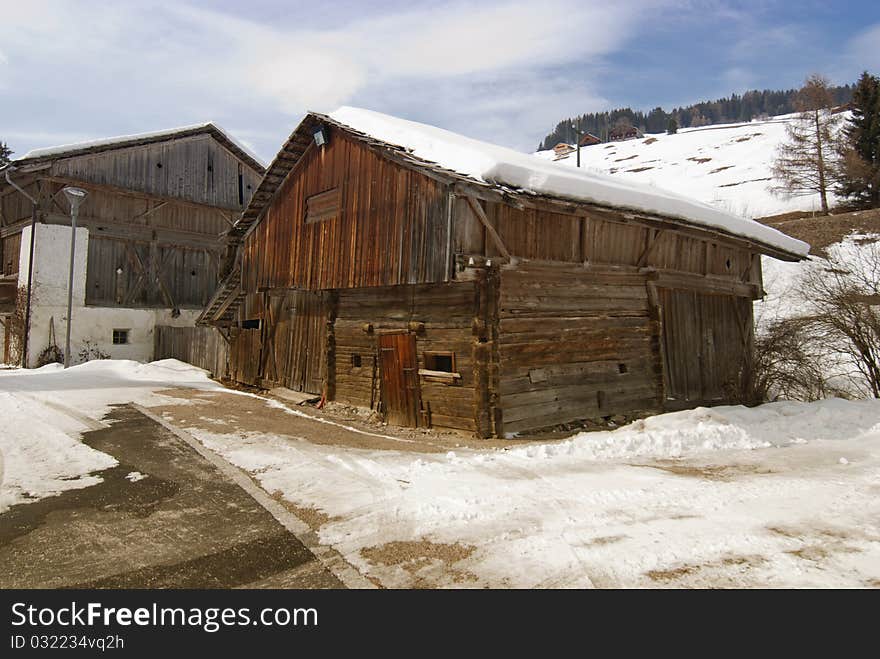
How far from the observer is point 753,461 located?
7434mm

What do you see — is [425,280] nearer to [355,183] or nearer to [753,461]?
[355,183]

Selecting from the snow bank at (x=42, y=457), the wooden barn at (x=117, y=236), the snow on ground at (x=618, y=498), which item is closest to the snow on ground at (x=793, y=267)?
the snow on ground at (x=618, y=498)

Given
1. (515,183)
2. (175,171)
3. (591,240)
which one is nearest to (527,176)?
(515,183)

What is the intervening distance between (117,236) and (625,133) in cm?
11710

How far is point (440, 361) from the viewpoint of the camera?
10758 mm

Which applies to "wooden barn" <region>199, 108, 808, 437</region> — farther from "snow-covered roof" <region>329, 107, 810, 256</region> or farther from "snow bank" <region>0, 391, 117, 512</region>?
"snow bank" <region>0, 391, 117, 512</region>

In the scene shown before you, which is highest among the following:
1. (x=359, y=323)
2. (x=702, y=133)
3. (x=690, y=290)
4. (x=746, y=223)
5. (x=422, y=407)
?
(x=702, y=133)

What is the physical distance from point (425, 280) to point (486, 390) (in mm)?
2543

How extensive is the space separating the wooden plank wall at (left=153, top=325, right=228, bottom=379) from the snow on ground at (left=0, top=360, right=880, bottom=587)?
28.9ft

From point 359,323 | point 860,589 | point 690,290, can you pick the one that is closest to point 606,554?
point 860,589

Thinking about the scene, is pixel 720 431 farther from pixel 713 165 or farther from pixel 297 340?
pixel 713 165

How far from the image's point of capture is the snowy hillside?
1790 inches

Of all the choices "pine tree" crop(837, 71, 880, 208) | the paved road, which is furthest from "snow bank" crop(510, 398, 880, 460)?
"pine tree" crop(837, 71, 880, 208)
